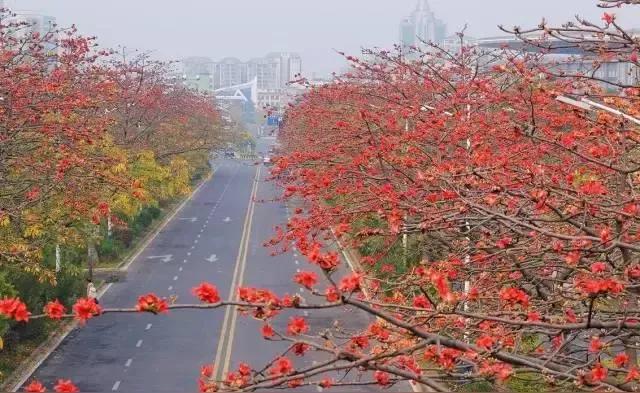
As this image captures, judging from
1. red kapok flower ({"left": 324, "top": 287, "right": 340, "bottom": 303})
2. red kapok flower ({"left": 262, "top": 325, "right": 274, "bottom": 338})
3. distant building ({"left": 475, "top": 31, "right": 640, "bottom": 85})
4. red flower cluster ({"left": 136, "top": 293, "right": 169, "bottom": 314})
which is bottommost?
red kapok flower ({"left": 262, "top": 325, "right": 274, "bottom": 338})

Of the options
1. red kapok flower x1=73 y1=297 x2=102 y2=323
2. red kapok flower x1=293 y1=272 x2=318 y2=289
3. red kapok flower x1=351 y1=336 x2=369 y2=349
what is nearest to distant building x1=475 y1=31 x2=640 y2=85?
red kapok flower x1=351 y1=336 x2=369 y2=349

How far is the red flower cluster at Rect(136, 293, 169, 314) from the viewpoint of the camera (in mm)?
4727

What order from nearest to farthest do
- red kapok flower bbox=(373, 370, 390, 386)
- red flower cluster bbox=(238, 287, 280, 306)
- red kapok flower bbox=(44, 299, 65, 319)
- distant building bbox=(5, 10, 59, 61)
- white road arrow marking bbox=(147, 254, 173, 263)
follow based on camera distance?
1. red kapok flower bbox=(44, 299, 65, 319)
2. red flower cluster bbox=(238, 287, 280, 306)
3. red kapok flower bbox=(373, 370, 390, 386)
4. distant building bbox=(5, 10, 59, 61)
5. white road arrow marking bbox=(147, 254, 173, 263)

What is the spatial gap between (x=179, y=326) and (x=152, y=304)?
19.3 meters

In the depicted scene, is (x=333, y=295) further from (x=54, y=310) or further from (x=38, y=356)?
(x=38, y=356)

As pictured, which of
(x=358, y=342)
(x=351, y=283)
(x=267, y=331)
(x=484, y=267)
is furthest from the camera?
(x=484, y=267)

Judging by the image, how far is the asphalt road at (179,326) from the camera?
1886cm

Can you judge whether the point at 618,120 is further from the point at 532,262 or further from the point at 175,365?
the point at 175,365

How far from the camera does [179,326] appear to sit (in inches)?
933

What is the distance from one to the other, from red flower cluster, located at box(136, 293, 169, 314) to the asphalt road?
10.5 meters

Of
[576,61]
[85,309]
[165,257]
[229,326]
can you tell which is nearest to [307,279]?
[85,309]

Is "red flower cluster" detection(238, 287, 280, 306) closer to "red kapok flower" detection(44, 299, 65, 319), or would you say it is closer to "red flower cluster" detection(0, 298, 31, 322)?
"red kapok flower" detection(44, 299, 65, 319)

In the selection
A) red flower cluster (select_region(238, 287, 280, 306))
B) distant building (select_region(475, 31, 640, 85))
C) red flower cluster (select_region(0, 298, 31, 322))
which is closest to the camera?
red flower cluster (select_region(0, 298, 31, 322))

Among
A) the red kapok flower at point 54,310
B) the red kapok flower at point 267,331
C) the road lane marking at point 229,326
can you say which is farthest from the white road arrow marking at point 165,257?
the red kapok flower at point 54,310
